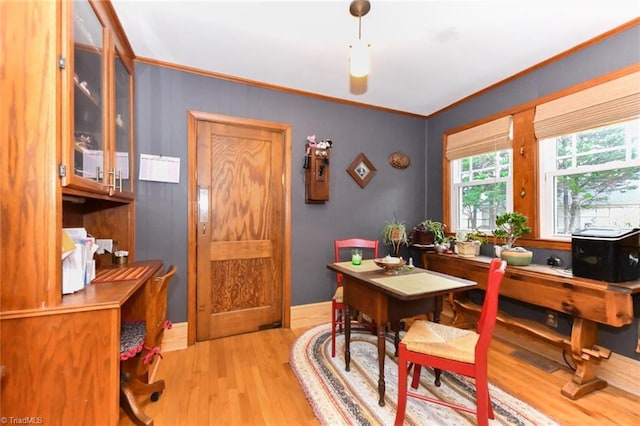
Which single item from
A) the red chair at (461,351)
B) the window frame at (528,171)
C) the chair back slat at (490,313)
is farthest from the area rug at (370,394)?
the window frame at (528,171)

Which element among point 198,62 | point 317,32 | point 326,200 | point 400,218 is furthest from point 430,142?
point 198,62

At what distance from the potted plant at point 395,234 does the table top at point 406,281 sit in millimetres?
1192

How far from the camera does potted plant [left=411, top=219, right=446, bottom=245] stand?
310cm

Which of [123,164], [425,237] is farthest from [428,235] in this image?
[123,164]

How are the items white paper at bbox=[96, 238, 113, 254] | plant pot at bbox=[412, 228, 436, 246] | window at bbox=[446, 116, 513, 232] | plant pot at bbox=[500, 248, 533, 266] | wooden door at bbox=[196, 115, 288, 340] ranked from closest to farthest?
white paper at bbox=[96, 238, 113, 254]
plant pot at bbox=[500, 248, 533, 266]
wooden door at bbox=[196, 115, 288, 340]
window at bbox=[446, 116, 513, 232]
plant pot at bbox=[412, 228, 436, 246]

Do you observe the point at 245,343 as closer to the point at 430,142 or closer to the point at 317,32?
the point at 317,32

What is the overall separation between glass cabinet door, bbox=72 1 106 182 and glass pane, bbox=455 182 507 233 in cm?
337

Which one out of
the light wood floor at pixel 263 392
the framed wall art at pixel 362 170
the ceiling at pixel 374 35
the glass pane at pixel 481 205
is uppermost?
the ceiling at pixel 374 35

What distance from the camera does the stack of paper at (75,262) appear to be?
49.8 inches

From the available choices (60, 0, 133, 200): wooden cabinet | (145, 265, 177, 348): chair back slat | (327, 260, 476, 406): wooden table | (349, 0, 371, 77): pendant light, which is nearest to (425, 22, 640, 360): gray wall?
(327, 260, 476, 406): wooden table

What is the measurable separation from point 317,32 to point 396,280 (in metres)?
1.85

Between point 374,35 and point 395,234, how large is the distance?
205 centimetres

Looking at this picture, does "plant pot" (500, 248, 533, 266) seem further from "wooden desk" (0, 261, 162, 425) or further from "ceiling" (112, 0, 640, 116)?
"wooden desk" (0, 261, 162, 425)

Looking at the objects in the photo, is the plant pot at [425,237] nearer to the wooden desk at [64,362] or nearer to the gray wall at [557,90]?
the gray wall at [557,90]
